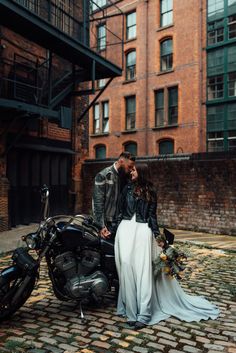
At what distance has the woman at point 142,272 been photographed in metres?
4.04

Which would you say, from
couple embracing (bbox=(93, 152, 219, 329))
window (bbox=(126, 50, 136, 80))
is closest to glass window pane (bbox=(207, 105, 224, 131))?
window (bbox=(126, 50, 136, 80))

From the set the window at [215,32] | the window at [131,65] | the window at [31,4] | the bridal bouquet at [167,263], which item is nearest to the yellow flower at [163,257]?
the bridal bouquet at [167,263]

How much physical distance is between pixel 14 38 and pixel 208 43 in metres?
13.7

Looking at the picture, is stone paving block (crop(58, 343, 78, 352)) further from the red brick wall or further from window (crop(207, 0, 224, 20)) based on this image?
window (crop(207, 0, 224, 20))

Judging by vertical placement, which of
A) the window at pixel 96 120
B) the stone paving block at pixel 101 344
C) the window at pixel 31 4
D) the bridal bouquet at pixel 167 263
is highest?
the window at pixel 31 4

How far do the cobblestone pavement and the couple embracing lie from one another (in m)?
→ 0.15

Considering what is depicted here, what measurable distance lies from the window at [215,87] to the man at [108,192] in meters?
17.7

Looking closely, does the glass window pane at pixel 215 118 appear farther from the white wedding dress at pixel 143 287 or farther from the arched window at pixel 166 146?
the white wedding dress at pixel 143 287

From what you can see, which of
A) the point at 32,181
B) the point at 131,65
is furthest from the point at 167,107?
the point at 32,181

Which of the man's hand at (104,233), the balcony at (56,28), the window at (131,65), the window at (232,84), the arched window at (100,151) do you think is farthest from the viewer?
the arched window at (100,151)

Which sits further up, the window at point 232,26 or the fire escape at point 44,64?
the window at point 232,26

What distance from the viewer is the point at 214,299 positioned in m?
4.91

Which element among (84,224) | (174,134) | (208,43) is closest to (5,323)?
(84,224)

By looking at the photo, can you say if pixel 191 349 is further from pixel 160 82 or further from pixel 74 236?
pixel 160 82
